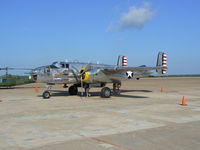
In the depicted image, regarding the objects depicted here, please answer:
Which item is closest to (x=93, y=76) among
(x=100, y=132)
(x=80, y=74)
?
(x=80, y=74)

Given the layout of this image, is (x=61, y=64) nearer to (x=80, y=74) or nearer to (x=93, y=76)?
(x=80, y=74)

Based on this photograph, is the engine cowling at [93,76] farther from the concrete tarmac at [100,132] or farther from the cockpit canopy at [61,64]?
the concrete tarmac at [100,132]

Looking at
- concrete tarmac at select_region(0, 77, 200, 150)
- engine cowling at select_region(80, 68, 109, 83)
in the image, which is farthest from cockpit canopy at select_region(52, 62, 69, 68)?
concrete tarmac at select_region(0, 77, 200, 150)

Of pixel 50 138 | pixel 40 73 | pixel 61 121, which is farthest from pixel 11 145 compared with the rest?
pixel 40 73

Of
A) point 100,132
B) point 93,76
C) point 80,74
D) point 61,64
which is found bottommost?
point 100,132

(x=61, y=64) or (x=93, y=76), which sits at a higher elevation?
(x=61, y=64)

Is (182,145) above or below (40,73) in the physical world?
below

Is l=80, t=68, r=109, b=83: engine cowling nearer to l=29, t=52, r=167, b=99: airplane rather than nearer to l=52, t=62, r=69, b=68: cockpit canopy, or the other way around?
l=29, t=52, r=167, b=99: airplane

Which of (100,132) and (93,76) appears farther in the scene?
Answer: (93,76)

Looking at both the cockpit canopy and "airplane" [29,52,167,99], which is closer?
"airplane" [29,52,167,99]

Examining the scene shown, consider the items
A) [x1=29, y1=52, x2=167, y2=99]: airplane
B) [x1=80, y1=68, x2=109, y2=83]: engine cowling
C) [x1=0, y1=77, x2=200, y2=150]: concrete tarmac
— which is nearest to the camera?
[x1=0, y1=77, x2=200, y2=150]: concrete tarmac

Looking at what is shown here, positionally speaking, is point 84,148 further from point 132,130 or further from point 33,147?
point 132,130

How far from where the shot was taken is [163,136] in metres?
6.98

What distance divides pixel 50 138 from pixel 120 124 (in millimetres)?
2841
